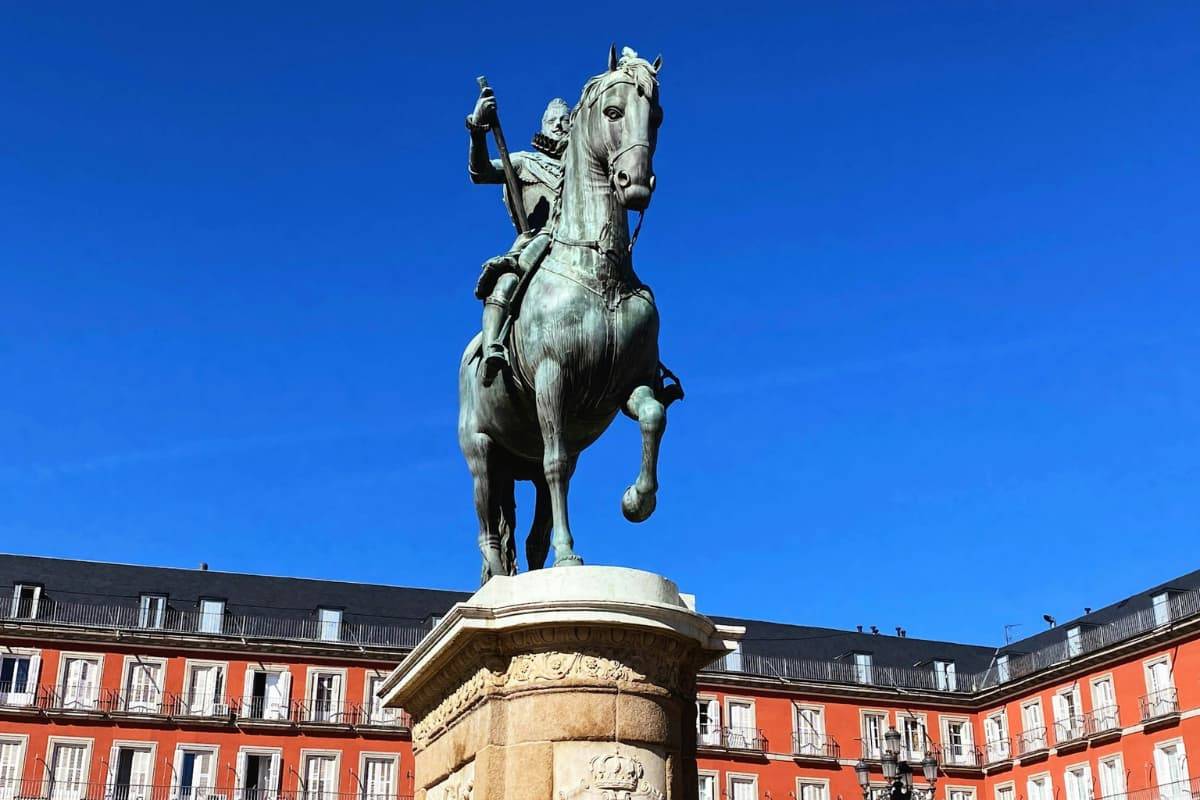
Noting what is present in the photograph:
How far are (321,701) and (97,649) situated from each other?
9.55 m

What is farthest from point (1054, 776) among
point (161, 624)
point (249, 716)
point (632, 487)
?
point (632, 487)

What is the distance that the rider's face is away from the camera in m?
10.1

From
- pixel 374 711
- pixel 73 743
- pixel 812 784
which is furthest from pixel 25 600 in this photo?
pixel 812 784

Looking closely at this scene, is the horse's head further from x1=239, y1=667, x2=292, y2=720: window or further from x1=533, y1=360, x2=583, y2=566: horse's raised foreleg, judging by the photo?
x1=239, y1=667, x2=292, y2=720: window

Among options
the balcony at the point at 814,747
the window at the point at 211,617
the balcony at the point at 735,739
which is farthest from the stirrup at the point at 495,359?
the balcony at the point at 814,747

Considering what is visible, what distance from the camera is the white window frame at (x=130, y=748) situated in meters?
59.2

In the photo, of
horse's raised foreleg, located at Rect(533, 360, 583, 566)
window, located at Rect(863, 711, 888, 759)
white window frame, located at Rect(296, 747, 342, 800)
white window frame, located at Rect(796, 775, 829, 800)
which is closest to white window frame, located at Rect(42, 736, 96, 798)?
white window frame, located at Rect(296, 747, 342, 800)

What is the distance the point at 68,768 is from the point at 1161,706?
148ft

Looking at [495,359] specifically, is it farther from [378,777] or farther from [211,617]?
[211,617]

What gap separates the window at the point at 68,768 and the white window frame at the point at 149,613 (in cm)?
582

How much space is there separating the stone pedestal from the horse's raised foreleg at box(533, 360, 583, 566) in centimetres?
48

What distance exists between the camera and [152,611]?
64.7m

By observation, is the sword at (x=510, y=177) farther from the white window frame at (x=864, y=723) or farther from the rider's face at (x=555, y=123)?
the white window frame at (x=864, y=723)

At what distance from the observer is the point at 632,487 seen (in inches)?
347
